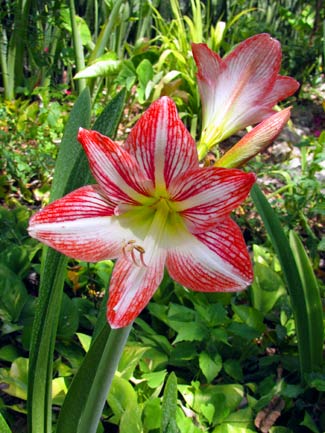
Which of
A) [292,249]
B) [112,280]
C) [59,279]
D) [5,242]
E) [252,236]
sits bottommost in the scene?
[252,236]

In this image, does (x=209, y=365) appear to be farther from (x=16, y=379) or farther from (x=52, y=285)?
(x=52, y=285)

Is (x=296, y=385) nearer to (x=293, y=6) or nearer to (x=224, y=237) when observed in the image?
(x=224, y=237)

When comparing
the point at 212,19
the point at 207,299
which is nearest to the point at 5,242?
the point at 207,299

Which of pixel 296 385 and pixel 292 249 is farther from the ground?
pixel 292 249

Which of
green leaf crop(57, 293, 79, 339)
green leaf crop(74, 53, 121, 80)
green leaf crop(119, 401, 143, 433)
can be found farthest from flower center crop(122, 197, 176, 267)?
green leaf crop(74, 53, 121, 80)

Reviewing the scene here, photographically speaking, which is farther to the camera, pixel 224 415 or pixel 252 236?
pixel 252 236

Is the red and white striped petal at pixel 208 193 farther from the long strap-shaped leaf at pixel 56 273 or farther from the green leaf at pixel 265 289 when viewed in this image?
the green leaf at pixel 265 289

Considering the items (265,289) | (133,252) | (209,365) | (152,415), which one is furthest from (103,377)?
(265,289)
